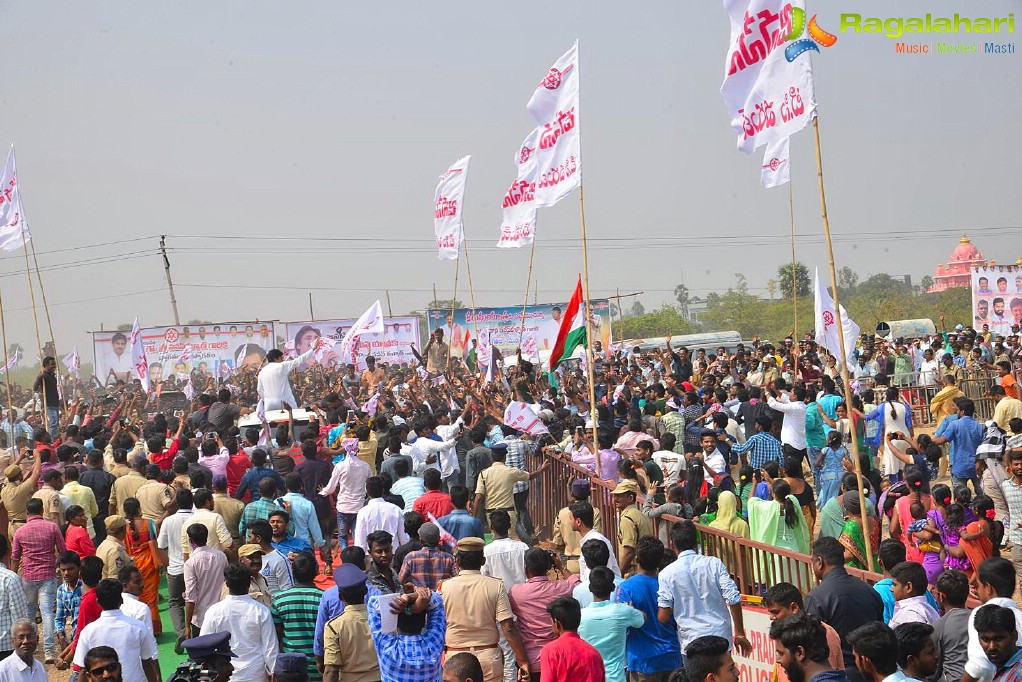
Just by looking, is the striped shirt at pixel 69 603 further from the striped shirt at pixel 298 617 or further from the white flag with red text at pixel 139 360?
the white flag with red text at pixel 139 360

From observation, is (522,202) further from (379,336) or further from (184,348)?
(184,348)

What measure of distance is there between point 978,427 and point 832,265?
5346mm

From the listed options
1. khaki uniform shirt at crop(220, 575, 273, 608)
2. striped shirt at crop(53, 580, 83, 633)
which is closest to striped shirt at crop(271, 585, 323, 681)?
khaki uniform shirt at crop(220, 575, 273, 608)

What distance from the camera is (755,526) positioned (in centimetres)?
916

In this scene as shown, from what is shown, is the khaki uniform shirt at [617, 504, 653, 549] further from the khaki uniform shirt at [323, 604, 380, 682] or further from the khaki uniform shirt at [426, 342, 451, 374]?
the khaki uniform shirt at [426, 342, 451, 374]

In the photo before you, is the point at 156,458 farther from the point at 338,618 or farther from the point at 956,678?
the point at 956,678

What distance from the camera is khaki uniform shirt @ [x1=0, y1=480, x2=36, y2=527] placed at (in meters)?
11.0

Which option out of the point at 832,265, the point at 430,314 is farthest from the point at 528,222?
the point at 430,314

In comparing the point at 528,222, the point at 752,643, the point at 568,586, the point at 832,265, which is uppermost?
the point at 528,222

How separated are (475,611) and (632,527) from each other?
231cm

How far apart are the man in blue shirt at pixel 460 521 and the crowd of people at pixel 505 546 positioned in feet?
0.06

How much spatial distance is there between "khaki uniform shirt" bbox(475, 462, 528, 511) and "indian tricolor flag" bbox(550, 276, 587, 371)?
1652 mm

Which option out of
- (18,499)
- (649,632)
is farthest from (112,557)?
(649,632)

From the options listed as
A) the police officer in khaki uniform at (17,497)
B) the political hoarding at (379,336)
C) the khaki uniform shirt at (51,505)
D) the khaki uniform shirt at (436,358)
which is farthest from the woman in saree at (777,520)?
the political hoarding at (379,336)
